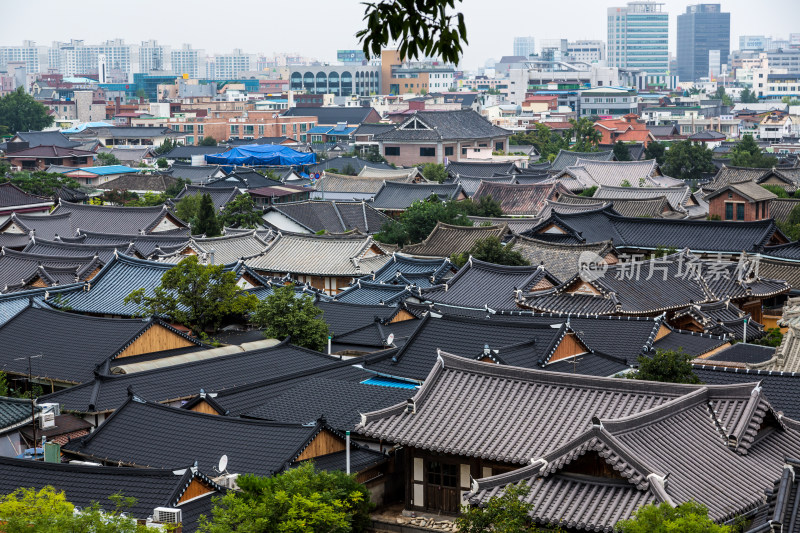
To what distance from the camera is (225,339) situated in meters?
28.2

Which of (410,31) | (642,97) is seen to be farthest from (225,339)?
(642,97)

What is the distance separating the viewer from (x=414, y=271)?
3631 cm

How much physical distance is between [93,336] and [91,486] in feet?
36.2

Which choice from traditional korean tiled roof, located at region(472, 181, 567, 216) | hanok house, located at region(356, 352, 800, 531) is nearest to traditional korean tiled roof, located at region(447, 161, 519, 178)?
traditional korean tiled roof, located at region(472, 181, 567, 216)

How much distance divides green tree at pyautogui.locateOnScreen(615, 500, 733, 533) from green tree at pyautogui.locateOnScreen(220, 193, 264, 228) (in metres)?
37.8

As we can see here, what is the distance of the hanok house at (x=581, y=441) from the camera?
12.6 metres

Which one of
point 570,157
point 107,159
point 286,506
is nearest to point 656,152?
point 570,157

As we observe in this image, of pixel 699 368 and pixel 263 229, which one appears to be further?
pixel 263 229

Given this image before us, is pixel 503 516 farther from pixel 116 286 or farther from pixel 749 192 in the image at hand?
pixel 749 192

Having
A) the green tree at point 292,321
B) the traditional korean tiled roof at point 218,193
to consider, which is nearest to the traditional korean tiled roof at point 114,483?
the green tree at point 292,321

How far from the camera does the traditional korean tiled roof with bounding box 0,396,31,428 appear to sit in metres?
19.4

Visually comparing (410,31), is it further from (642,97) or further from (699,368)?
(642,97)

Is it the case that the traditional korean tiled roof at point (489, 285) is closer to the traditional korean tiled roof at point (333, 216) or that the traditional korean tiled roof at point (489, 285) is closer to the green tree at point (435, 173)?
the traditional korean tiled roof at point (333, 216)

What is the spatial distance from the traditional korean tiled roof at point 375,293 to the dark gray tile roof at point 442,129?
48.8 metres
